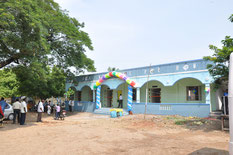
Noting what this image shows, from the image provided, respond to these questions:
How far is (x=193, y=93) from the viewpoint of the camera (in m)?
15.7

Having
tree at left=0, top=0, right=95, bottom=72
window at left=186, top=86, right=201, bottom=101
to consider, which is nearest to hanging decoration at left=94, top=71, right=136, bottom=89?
tree at left=0, top=0, right=95, bottom=72

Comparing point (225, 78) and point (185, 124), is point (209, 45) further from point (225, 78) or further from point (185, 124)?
point (185, 124)

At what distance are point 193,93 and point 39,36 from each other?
1214cm

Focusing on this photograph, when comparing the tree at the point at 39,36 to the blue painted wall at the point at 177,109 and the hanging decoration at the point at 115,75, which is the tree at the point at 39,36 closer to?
the hanging decoration at the point at 115,75

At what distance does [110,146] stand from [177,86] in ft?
37.0

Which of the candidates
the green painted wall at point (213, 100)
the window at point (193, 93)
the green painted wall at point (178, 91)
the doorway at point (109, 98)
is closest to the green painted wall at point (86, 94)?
the doorway at point (109, 98)

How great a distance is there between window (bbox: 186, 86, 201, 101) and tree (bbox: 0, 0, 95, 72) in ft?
32.2

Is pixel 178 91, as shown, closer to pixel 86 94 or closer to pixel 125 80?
pixel 125 80

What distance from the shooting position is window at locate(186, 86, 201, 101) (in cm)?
1536

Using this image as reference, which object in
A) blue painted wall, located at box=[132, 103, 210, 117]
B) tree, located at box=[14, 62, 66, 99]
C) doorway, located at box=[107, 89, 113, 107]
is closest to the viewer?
blue painted wall, located at box=[132, 103, 210, 117]

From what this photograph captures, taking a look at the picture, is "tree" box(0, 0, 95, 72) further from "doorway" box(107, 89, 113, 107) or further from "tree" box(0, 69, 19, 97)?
"tree" box(0, 69, 19, 97)

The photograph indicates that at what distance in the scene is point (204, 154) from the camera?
17.8ft

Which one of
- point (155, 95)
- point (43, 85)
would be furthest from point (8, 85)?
point (155, 95)

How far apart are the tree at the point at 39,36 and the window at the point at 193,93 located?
982 cm
